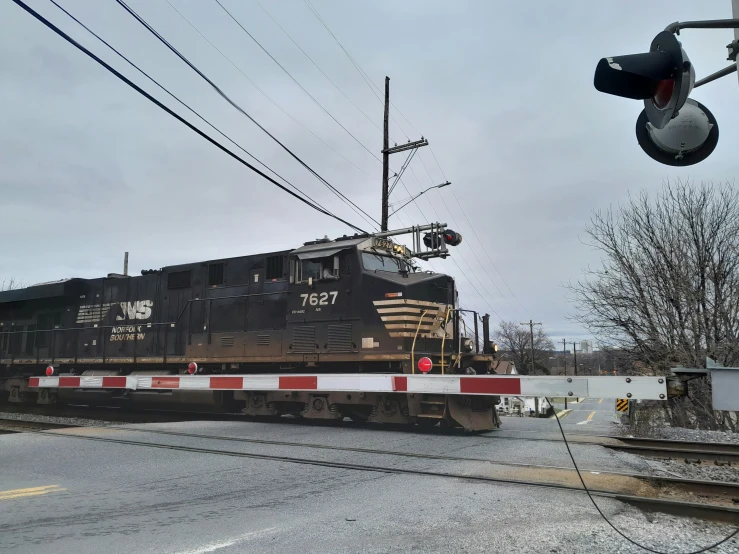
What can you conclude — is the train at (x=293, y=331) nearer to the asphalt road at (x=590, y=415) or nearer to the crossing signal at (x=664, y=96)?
the crossing signal at (x=664, y=96)

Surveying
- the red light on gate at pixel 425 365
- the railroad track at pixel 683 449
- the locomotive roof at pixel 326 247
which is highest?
the locomotive roof at pixel 326 247

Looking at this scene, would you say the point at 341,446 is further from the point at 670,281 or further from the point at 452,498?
the point at 670,281

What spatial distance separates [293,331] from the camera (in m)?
11.3

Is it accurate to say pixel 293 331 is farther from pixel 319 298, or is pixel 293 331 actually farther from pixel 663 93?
pixel 663 93

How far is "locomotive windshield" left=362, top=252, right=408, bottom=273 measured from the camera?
10.8 m

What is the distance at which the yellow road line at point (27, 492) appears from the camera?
17.3 feet

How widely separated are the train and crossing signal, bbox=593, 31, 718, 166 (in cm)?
654

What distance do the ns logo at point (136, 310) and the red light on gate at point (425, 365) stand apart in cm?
861

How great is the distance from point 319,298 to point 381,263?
1495mm

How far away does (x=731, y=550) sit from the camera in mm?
3959

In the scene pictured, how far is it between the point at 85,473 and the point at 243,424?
15.8ft

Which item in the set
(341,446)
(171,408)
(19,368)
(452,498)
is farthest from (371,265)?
(19,368)

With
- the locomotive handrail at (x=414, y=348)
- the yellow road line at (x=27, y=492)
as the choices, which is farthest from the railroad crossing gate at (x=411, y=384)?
the yellow road line at (x=27, y=492)

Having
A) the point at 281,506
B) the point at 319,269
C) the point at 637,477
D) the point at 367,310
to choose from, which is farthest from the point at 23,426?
the point at 637,477
